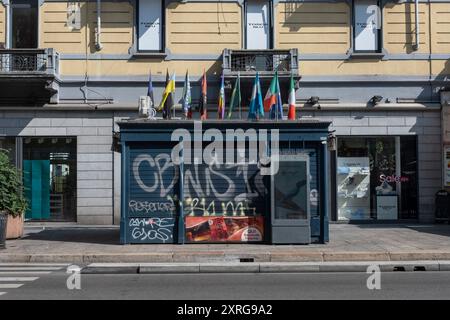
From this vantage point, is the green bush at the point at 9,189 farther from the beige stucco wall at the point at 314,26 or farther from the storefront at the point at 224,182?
the beige stucco wall at the point at 314,26

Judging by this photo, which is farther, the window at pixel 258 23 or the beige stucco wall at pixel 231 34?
the window at pixel 258 23

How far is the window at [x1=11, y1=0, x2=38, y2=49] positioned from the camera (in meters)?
21.5

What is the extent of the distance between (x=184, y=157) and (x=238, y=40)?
748cm

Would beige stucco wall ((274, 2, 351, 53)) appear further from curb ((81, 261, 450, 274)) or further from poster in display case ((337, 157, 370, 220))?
curb ((81, 261, 450, 274))

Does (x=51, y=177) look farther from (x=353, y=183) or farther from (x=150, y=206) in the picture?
(x=353, y=183)

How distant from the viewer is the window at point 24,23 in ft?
70.5

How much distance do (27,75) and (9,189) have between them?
5.09m

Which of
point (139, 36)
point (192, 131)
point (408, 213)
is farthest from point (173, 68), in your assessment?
point (408, 213)

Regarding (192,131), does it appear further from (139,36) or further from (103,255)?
(139,36)

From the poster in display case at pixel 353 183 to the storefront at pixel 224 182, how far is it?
623 cm

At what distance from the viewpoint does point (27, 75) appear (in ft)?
65.8

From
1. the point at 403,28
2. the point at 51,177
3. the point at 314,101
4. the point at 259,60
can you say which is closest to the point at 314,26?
the point at 259,60

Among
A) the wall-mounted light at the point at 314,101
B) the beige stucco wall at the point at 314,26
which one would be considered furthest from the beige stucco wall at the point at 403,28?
the wall-mounted light at the point at 314,101
